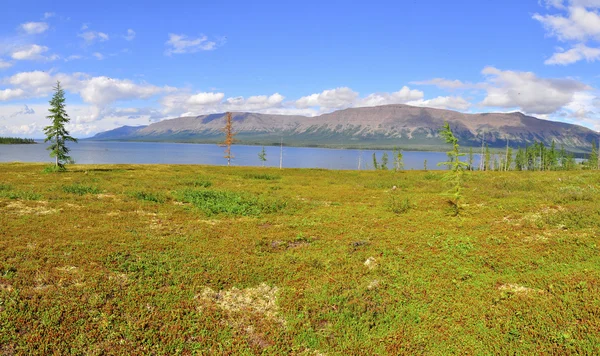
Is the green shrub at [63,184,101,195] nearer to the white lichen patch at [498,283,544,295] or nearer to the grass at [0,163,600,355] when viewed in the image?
the grass at [0,163,600,355]

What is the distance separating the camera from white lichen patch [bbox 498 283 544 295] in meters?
12.2

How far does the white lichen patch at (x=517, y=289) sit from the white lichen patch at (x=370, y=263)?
4682 mm

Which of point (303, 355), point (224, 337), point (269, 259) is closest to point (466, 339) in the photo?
point (303, 355)

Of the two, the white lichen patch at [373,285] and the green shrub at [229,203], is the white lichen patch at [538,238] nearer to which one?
the white lichen patch at [373,285]

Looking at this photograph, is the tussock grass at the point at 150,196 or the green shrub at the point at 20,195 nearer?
the green shrub at the point at 20,195

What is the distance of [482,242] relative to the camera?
17.4 metres

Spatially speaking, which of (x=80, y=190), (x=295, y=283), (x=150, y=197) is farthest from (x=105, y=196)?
(x=295, y=283)

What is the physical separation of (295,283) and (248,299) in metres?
1.99

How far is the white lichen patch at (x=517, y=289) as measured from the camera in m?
12.2

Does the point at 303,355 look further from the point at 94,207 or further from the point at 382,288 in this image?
the point at 94,207

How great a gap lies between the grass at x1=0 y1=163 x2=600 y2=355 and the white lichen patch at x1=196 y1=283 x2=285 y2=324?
0.06 metres

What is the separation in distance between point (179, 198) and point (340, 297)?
21.1 metres

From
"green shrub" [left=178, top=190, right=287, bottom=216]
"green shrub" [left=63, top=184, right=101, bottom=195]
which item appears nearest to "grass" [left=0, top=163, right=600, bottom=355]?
"green shrub" [left=178, top=190, right=287, bottom=216]

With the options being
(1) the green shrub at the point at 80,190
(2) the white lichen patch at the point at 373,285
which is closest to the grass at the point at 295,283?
(2) the white lichen patch at the point at 373,285
